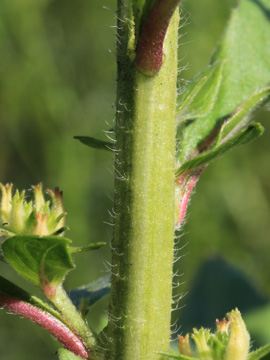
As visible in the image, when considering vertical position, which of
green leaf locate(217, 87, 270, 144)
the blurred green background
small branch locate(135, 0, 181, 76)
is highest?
small branch locate(135, 0, 181, 76)

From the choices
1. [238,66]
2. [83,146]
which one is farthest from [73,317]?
[83,146]

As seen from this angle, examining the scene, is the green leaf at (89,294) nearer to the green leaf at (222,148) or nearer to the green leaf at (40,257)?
the green leaf at (40,257)

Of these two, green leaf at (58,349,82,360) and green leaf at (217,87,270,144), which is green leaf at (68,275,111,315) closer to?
green leaf at (58,349,82,360)

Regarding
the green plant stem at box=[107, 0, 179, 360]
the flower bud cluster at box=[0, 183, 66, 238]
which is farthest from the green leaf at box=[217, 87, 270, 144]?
the flower bud cluster at box=[0, 183, 66, 238]

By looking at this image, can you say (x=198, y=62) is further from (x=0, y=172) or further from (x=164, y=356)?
(x=164, y=356)

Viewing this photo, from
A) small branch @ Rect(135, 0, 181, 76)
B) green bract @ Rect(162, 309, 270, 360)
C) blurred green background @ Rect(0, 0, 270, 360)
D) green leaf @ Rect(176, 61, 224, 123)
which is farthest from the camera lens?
blurred green background @ Rect(0, 0, 270, 360)

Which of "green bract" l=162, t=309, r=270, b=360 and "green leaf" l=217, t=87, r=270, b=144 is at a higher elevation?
"green leaf" l=217, t=87, r=270, b=144

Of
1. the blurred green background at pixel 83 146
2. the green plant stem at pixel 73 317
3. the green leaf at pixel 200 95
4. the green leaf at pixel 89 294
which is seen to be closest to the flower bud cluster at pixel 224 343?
the green plant stem at pixel 73 317

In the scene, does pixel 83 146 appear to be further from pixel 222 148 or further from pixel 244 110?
pixel 222 148
